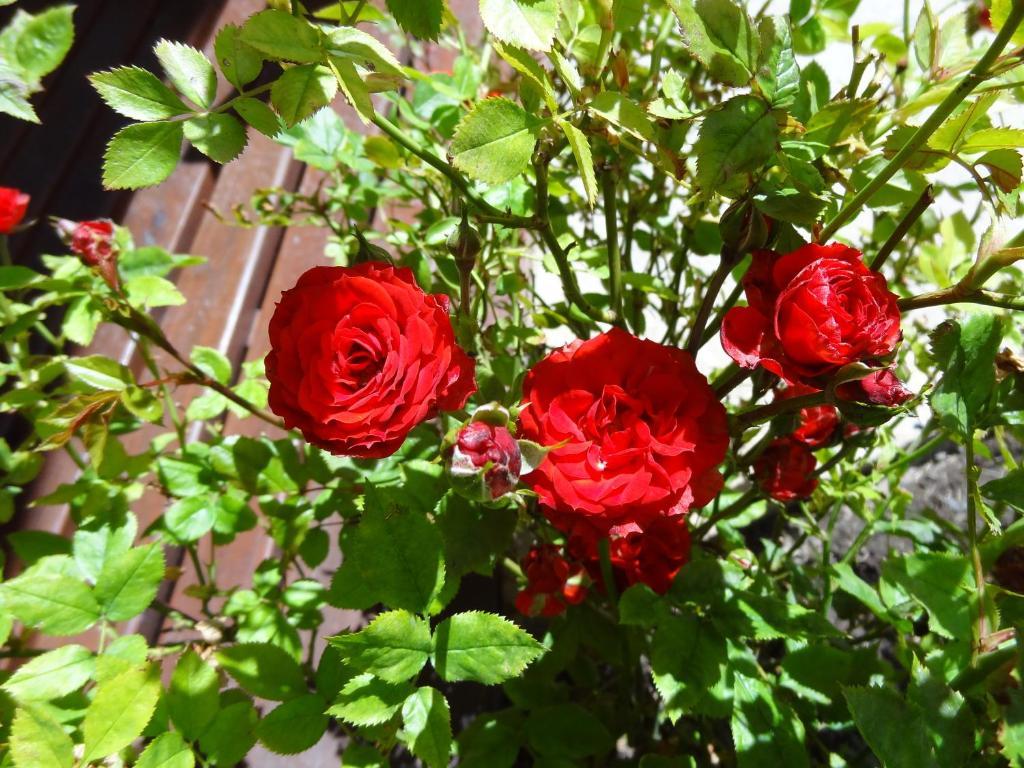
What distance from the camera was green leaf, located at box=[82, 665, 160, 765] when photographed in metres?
0.37

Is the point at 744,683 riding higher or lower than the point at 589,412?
lower

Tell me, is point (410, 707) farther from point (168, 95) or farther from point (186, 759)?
point (168, 95)

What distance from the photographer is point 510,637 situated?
1.22 ft

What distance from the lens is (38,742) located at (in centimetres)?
34

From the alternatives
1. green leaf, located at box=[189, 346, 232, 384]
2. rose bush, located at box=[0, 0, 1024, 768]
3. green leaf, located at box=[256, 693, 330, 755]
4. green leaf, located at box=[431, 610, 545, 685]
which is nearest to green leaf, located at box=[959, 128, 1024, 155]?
rose bush, located at box=[0, 0, 1024, 768]

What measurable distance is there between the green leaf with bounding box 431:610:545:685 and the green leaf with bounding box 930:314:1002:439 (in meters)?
0.26

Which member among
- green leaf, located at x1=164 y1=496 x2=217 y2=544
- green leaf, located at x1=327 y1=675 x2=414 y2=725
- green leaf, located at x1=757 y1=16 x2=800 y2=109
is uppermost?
green leaf, located at x1=757 y1=16 x2=800 y2=109

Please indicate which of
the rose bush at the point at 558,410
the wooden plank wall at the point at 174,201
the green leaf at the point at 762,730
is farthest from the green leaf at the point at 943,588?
the wooden plank wall at the point at 174,201

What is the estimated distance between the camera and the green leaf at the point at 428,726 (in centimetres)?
36

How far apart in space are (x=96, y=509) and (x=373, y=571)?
1.07ft

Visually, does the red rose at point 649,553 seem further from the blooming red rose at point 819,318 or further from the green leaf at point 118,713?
the green leaf at point 118,713

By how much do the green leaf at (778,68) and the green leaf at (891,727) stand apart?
0.30 metres

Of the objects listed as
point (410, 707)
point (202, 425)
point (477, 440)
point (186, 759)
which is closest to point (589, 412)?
point (477, 440)

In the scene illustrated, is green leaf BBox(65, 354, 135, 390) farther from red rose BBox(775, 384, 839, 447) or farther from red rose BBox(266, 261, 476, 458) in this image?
red rose BBox(775, 384, 839, 447)
